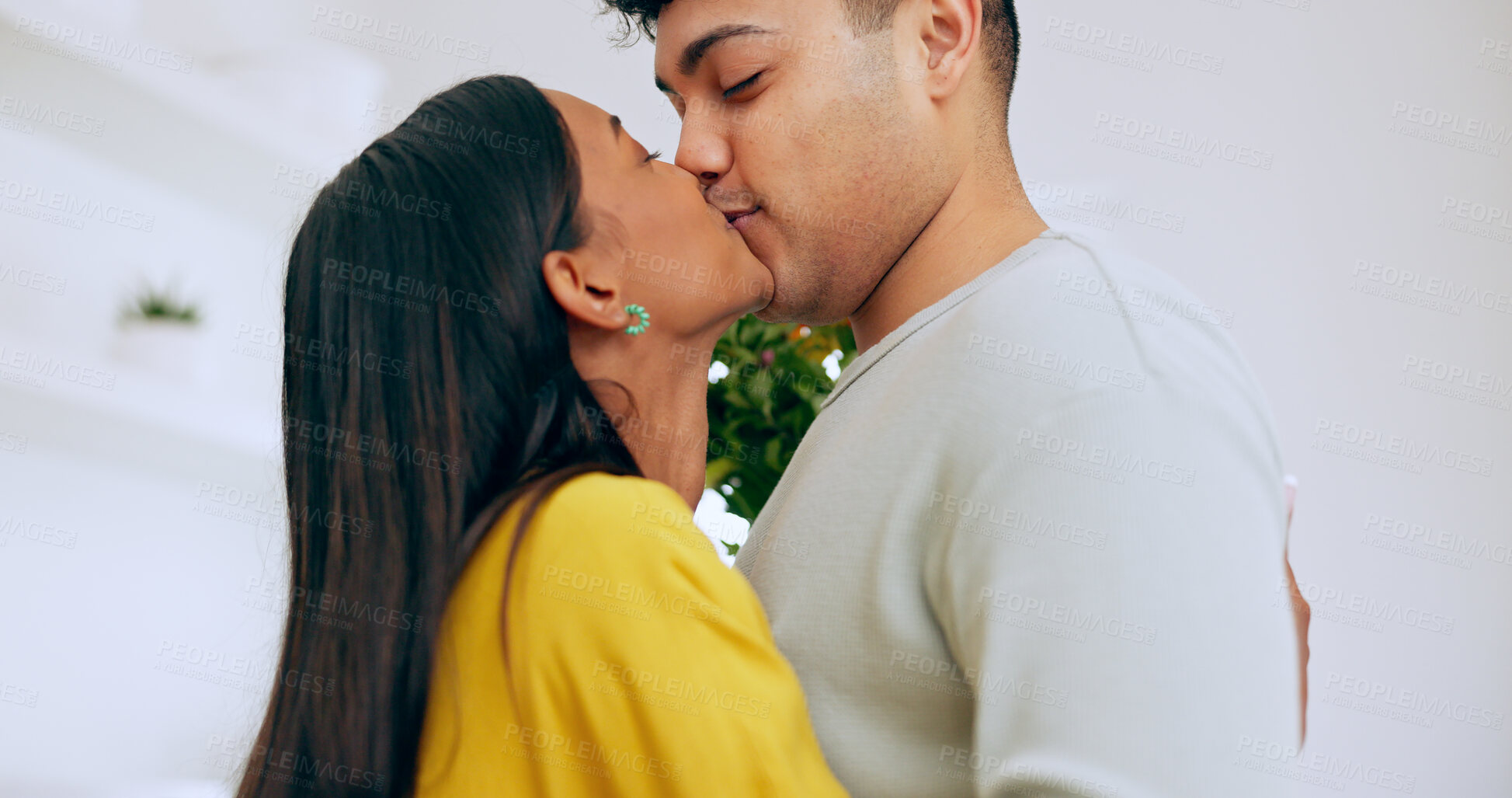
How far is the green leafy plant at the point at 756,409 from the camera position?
1.29 m

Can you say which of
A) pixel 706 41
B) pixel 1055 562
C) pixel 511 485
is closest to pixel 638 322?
pixel 511 485

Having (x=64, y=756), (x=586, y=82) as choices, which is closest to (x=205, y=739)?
(x=64, y=756)

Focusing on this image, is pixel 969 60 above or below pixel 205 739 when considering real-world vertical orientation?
above

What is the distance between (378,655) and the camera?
75 cm

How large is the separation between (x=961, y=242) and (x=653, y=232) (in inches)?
11.2

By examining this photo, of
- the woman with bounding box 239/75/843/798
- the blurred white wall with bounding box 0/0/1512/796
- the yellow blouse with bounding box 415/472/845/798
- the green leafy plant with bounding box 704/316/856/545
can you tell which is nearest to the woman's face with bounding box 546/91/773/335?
the woman with bounding box 239/75/843/798

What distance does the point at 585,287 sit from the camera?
2.75 ft

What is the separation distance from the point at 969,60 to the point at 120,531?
1975mm

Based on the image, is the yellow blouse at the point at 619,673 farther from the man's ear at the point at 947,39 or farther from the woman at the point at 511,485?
the man's ear at the point at 947,39

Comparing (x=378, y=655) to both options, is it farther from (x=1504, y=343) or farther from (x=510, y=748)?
(x=1504, y=343)

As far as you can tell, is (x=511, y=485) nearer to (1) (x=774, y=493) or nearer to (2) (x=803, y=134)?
(1) (x=774, y=493)

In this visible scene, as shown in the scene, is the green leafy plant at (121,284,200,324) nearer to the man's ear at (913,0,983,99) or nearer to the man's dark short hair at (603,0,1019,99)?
the man's dark short hair at (603,0,1019,99)

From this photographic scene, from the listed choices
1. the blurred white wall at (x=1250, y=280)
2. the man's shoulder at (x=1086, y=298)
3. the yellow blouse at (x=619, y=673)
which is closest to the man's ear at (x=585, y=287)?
the yellow blouse at (x=619, y=673)

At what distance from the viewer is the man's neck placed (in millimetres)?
947
